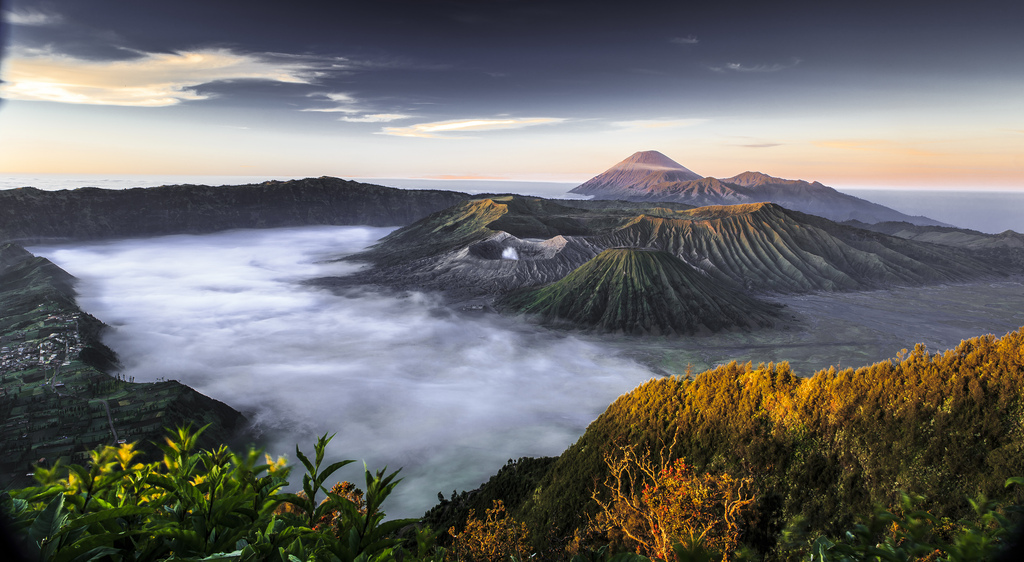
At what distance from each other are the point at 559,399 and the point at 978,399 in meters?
44.2

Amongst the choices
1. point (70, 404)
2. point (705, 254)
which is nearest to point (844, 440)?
point (70, 404)

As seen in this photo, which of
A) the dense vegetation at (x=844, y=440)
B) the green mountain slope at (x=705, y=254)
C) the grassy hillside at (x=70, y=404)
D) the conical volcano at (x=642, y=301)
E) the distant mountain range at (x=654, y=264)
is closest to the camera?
the dense vegetation at (x=844, y=440)

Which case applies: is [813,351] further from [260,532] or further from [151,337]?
[151,337]

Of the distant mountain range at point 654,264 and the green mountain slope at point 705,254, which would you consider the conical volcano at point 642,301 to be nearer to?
the distant mountain range at point 654,264

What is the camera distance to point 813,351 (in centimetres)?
6725

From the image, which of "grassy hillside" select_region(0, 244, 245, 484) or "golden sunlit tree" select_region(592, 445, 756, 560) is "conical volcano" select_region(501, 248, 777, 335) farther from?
"golden sunlit tree" select_region(592, 445, 756, 560)

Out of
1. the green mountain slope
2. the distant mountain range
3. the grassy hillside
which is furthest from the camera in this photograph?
the green mountain slope

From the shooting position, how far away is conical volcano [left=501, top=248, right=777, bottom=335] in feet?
249

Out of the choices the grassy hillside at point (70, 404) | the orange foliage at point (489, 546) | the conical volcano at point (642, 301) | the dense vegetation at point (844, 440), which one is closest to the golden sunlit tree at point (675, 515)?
the dense vegetation at point (844, 440)

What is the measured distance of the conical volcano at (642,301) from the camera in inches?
2990

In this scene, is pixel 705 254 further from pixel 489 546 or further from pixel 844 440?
pixel 489 546

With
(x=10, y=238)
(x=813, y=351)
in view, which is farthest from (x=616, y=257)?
(x=10, y=238)

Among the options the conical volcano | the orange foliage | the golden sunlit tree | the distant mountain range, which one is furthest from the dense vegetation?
the distant mountain range

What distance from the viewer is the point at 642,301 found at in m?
78.3
